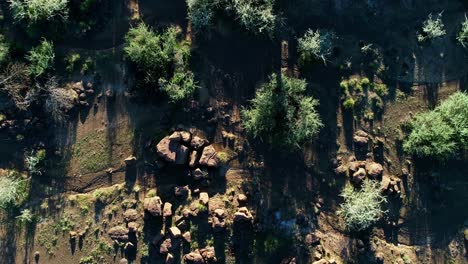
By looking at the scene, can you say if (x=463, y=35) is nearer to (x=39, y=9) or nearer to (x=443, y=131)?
(x=443, y=131)

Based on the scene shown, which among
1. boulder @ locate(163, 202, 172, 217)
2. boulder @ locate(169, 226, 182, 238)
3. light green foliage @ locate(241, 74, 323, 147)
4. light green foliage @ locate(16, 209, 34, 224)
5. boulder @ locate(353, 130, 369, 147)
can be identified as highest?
light green foliage @ locate(241, 74, 323, 147)

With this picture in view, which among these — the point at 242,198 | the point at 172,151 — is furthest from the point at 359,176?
the point at 172,151

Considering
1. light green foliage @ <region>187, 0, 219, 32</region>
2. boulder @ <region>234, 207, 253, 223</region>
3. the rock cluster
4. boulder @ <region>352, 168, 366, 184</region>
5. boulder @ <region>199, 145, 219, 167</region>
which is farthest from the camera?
boulder @ <region>352, 168, 366, 184</region>

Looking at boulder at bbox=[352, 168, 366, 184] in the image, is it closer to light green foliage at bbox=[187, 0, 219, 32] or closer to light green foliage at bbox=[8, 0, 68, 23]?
light green foliage at bbox=[187, 0, 219, 32]

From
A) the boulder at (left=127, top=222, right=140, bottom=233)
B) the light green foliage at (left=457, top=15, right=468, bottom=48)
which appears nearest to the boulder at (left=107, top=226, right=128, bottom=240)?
the boulder at (left=127, top=222, right=140, bottom=233)

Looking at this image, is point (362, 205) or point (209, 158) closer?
point (362, 205)

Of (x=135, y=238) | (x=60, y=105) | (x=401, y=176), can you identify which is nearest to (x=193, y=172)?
(x=135, y=238)

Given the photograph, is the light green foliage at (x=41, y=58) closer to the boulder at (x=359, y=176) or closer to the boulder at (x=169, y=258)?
the boulder at (x=169, y=258)
